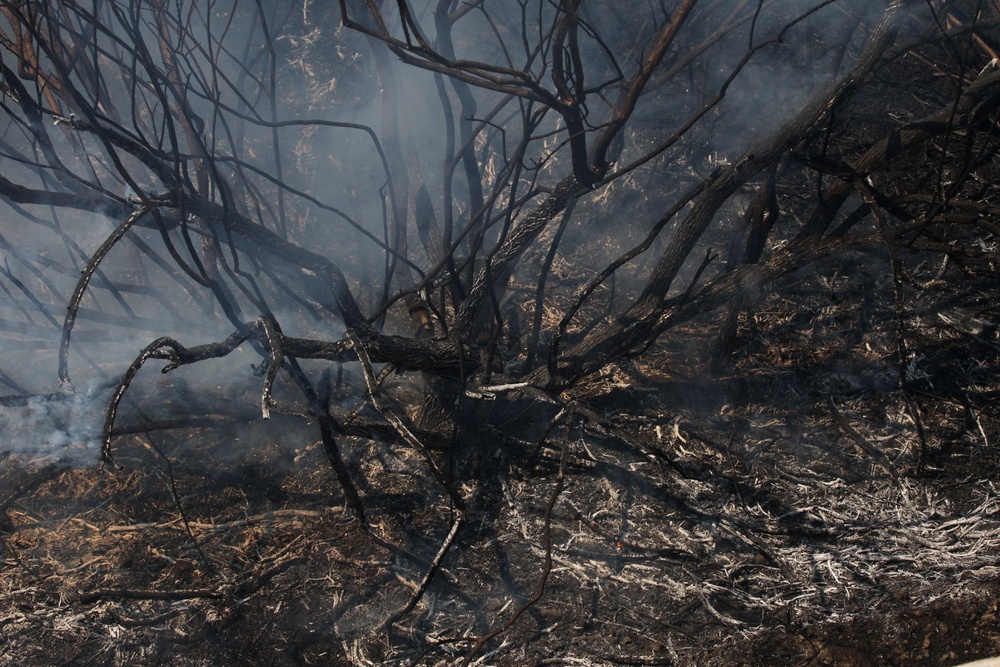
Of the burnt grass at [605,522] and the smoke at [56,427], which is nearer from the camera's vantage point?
the burnt grass at [605,522]

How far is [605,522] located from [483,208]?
5.48 ft

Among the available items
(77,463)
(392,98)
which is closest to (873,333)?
(392,98)

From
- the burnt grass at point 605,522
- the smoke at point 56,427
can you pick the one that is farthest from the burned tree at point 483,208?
the smoke at point 56,427

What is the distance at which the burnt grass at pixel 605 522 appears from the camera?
293 centimetres

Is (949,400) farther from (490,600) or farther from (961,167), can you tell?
(490,600)

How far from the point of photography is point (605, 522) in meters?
3.38

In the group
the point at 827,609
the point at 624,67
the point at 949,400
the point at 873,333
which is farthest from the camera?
the point at 624,67

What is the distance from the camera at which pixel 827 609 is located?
293cm

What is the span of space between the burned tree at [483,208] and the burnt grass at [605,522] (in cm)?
7

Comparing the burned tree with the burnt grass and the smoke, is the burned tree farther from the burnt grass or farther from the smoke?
the smoke

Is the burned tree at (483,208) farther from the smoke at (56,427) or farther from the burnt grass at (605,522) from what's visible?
the smoke at (56,427)

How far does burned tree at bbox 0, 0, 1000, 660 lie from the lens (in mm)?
2982

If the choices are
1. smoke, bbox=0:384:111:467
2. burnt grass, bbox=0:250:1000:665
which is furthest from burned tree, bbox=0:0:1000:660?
smoke, bbox=0:384:111:467

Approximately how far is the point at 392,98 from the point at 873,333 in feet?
11.2
